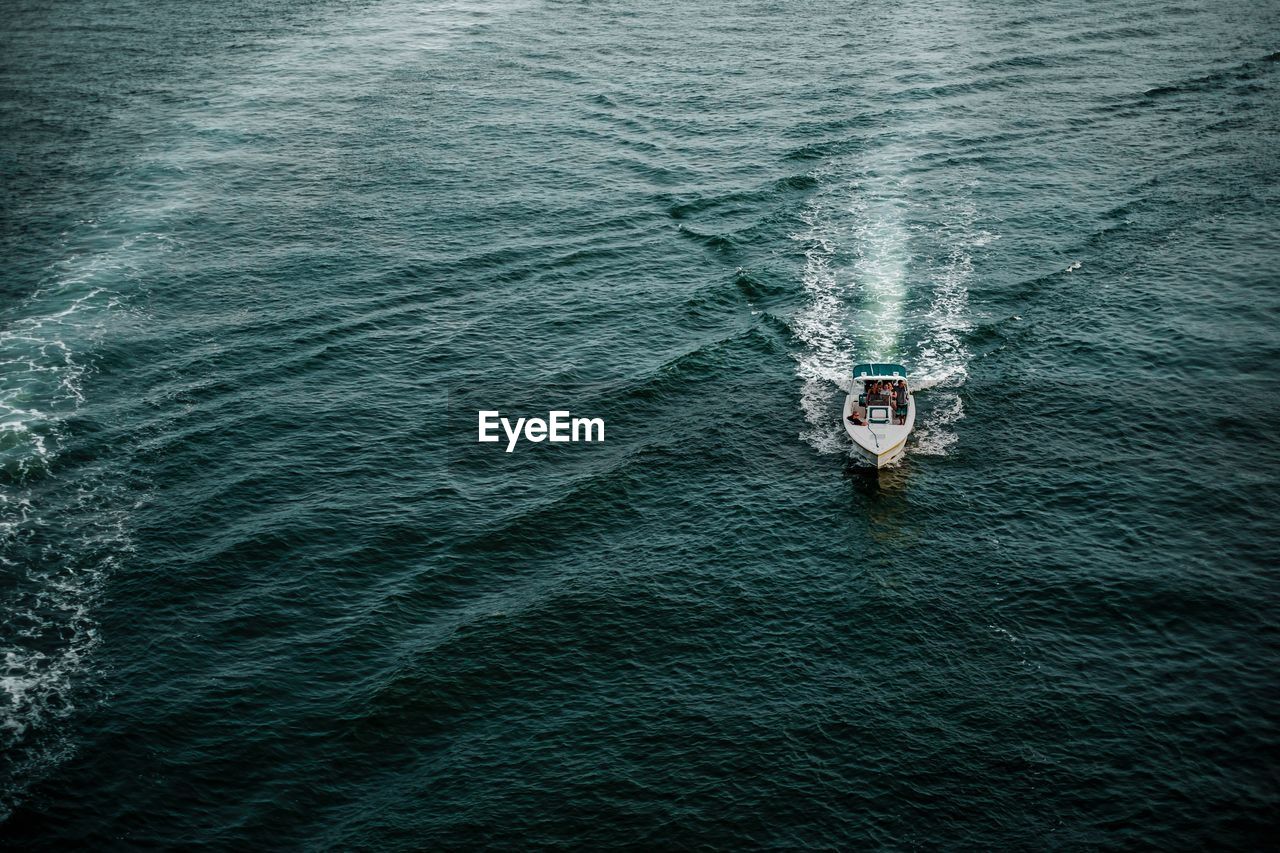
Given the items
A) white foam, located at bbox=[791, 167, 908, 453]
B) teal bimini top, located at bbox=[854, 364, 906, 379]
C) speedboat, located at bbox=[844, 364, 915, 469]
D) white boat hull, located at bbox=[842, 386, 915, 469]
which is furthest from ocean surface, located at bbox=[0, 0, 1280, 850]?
teal bimini top, located at bbox=[854, 364, 906, 379]

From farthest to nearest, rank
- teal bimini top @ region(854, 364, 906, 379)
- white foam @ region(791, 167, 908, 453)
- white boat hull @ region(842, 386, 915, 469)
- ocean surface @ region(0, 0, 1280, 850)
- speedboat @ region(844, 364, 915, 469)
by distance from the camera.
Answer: white foam @ region(791, 167, 908, 453), teal bimini top @ region(854, 364, 906, 379), speedboat @ region(844, 364, 915, 469), white boat hull @ region(842, 386, 915, 469), ocean surface @ region(0, 0, 1280, 850)

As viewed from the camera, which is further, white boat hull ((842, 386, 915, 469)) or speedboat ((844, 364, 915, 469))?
speedboat ((844, 364, 915, 469))

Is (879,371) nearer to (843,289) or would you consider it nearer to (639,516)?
(843,289)

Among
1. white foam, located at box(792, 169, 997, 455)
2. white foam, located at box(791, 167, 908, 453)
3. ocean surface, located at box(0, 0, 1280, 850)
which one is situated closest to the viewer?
ocean surface, located at box(0, 0, 1280, 850)

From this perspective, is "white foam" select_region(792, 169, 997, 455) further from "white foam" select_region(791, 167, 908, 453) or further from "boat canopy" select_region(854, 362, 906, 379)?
"boat canopy" select_region(854, 362, 906, 379)

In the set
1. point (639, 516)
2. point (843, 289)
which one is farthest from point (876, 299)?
point (639, 516)

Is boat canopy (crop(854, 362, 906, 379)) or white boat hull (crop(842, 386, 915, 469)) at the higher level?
boat canopy (crop(854, 362, 906, 379))

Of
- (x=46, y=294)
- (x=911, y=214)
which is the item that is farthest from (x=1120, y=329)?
(x=46, y=294)
